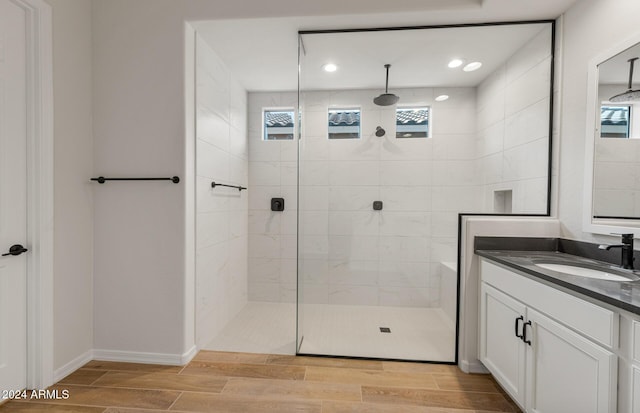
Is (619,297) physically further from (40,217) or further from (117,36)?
(117,36)

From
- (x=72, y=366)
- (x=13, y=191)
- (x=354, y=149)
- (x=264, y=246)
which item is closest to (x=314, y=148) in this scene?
(x=354, y=149)

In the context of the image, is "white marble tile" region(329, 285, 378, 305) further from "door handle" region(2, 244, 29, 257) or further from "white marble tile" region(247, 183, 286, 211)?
"door handle" region(2, 244, 29, 257)

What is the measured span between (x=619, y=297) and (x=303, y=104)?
2.26 metres

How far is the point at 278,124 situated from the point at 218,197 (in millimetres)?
1262

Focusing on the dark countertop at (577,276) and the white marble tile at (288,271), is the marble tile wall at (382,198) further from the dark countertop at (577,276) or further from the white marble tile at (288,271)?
the white marble tile at (288,271)

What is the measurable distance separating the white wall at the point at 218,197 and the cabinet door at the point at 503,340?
Result: 2.10 meters

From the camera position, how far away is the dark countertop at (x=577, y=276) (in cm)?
105

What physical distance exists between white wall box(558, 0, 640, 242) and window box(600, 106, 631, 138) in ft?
0.48

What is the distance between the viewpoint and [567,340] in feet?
4.13

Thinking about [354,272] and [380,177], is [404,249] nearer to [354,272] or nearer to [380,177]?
[354,272]

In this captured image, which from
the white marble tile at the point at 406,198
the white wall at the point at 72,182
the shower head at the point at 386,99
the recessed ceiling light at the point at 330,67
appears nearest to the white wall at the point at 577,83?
the white marble tile at the point at 406,198

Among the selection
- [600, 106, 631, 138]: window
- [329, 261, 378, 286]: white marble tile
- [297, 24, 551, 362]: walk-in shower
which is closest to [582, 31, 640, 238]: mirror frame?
[600, 106, 631, 138]: window

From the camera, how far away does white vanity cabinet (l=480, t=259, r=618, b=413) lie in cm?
110

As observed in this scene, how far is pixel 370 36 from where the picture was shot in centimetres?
225
